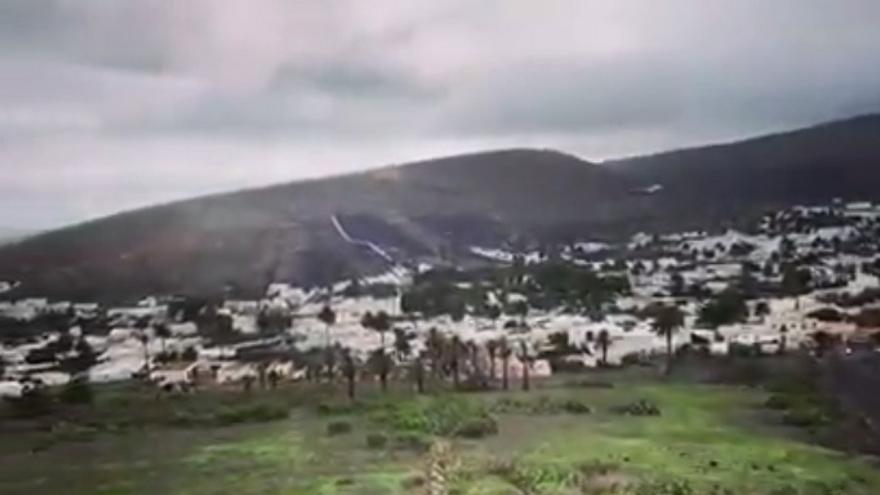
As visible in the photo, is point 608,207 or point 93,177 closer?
point 93,177

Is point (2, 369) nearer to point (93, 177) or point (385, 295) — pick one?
point (93, 177)

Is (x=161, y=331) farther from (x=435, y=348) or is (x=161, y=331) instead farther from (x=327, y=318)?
(x=435, y=348)

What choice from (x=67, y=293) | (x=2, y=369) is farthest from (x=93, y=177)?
(x=2, y=369)

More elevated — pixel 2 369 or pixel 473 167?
pixel 473 167

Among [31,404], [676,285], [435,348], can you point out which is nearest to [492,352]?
[435,348]

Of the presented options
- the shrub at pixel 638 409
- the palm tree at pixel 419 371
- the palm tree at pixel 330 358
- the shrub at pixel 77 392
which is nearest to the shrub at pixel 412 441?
the palm tree at pixel 419 371

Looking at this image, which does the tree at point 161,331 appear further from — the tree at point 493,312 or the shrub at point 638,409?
the shrub at point 638,409
